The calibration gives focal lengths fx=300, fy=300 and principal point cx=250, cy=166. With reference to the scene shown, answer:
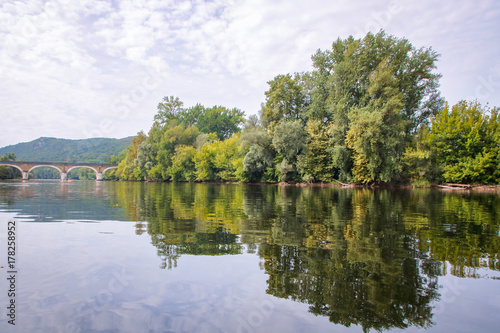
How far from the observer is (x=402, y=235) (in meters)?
8.30

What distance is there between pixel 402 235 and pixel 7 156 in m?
126

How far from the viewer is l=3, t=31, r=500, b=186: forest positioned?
39.5 metres

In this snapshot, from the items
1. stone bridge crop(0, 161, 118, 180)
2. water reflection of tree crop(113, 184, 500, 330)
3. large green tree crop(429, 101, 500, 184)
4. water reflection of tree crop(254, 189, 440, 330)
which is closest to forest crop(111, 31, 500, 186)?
large green tree crop(429, 101, 500, 184)

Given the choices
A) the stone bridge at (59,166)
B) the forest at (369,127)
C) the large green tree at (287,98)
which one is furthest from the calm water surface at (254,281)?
the stone bridge at (59,166)

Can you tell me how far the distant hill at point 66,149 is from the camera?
549ft

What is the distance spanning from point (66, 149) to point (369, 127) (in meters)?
187

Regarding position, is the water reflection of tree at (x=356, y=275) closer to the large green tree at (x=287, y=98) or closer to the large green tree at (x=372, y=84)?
the large green tree at (x=372, y=84)

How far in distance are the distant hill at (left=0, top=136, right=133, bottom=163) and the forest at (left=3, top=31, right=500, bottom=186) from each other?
13686cm

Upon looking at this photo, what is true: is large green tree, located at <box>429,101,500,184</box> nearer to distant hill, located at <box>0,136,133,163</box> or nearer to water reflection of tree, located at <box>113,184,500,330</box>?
water reflection of tree, located at <box>113,184,500,330</box>

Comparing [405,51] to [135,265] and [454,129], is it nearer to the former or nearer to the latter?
[454,129]

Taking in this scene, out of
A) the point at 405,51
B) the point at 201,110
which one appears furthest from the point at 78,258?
the point at 201,110

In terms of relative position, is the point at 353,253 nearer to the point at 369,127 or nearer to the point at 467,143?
the point at 369,127

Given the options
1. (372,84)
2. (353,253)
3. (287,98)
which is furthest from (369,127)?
(353,253)

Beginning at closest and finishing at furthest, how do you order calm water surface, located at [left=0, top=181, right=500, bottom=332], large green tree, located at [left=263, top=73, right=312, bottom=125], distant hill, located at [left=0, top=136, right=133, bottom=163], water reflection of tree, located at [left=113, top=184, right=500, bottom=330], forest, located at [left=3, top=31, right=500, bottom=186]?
calm water surface, located at [left=0, top=181, right=500, bottom=332] < water reflection of tree, located at [left=113, top=184, right=500, bottom=330] < forest, located at [left=3, top=31, right=500, bottom=186] < large green tree, located at [left=263, top=73, right=312, bottom=125] < distant hill, located at [left=0, top=136, right=133, bottom=163]
